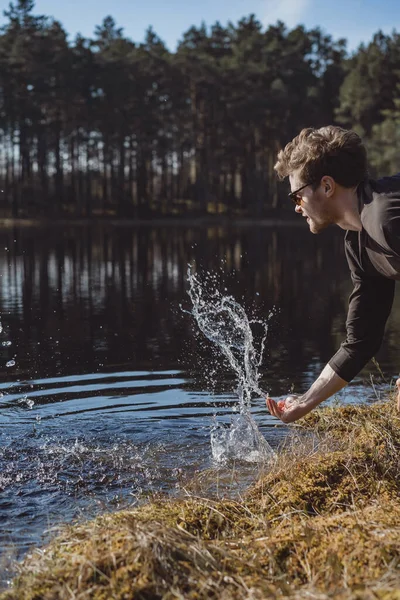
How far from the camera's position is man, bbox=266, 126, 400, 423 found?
3852 mm

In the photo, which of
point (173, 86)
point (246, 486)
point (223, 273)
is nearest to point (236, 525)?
point (246, 486)

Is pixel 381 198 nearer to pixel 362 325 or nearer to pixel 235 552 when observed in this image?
pixel 362 325

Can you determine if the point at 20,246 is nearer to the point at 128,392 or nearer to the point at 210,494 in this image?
the point at 128,392

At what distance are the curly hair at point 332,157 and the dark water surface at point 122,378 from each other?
8.38ft

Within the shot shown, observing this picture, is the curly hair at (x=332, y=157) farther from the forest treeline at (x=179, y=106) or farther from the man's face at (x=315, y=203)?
the forest treeline at (x=179, y=106)

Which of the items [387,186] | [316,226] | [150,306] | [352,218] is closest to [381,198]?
[387,186]

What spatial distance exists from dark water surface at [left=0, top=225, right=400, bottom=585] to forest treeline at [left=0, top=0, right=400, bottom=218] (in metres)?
39.4

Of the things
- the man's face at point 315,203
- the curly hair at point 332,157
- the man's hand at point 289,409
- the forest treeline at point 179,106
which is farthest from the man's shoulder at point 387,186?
the forest treeline at point 179,106

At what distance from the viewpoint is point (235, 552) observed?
3670mm

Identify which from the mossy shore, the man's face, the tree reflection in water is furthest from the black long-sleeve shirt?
the tree reflection in water

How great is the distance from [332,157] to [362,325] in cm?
→ 118

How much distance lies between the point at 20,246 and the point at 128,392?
94.2 ft

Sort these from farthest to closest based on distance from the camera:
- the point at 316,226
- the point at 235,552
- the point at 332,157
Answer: the point at 316,226, the point at 332,157, the point at 235,552

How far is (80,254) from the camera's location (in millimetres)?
32938
